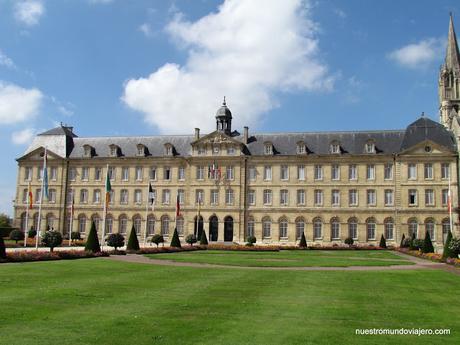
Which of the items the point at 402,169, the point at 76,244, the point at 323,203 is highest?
the point at 402,169

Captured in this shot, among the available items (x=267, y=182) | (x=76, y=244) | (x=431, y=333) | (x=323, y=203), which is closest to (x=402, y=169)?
(x=323, y=203)

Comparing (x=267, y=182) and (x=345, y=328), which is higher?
(x=267, y=182)

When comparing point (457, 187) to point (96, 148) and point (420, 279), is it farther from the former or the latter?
point (96, 148)

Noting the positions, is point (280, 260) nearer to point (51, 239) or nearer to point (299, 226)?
point (51, 239)

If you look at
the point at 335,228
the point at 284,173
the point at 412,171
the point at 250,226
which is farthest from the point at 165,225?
the point at 412,171

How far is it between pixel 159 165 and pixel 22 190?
1848cm

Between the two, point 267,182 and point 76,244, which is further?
point 267,182

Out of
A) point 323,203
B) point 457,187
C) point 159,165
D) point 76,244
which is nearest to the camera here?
point 76,244

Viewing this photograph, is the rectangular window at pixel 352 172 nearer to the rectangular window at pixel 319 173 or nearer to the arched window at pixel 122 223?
the rectangular window at pixel 319 173

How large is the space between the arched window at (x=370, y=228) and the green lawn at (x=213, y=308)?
35.6 meters

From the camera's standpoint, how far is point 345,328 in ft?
31.6

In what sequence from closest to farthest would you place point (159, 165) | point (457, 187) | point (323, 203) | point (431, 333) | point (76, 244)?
1. point (431, 333)
2. point (76, 244)
3. point (457, 187)
4. point (323, 203)
5. point (159, 165)

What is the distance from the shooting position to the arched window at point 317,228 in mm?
54031

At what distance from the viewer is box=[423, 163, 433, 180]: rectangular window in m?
51.7
